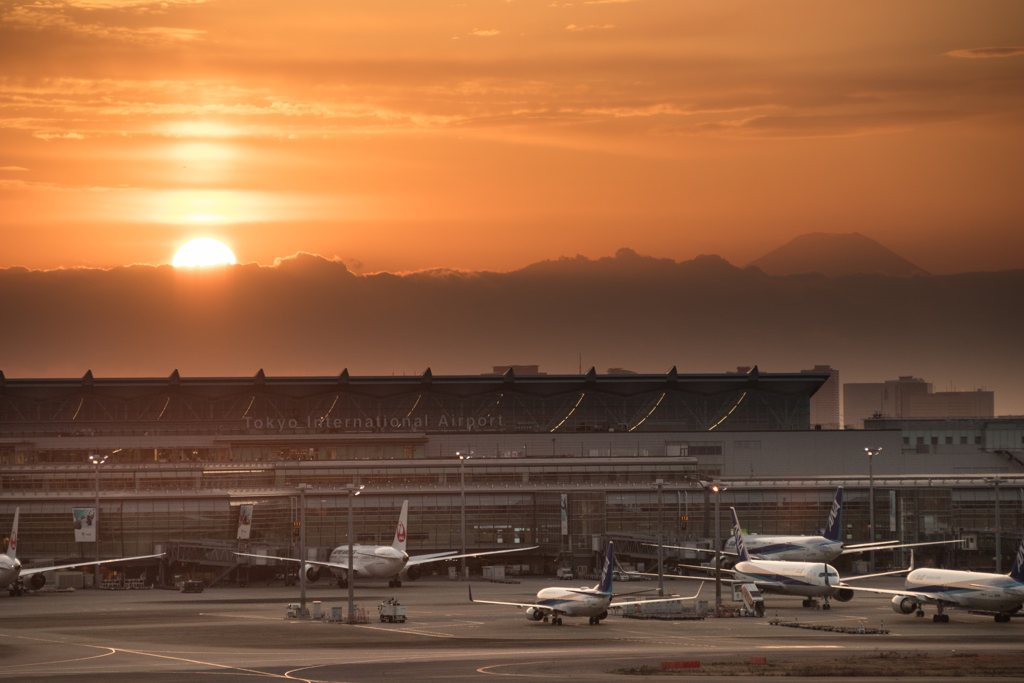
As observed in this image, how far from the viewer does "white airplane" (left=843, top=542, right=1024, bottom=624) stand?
97000 millimetres

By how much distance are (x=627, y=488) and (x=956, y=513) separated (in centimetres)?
4445

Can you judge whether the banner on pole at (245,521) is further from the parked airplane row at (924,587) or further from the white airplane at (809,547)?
the parked airplane row at (924,587)

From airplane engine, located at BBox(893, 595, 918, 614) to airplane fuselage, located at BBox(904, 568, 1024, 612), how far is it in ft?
4.78

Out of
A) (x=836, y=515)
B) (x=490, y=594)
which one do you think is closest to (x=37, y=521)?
(x=490, y=594)

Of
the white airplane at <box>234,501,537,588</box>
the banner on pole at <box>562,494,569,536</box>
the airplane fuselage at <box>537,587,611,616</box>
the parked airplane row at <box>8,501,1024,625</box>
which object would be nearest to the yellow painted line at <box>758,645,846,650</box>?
the airplane fuselage at <box>537,587,611,616</box>

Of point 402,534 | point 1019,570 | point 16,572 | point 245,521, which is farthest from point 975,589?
point 245,521

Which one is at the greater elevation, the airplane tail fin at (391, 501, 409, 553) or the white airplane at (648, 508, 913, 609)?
the airplane tail fin at (391, 501, 409, 553)

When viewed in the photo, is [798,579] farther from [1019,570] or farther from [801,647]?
[801,647]

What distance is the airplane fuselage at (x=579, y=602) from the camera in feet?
314

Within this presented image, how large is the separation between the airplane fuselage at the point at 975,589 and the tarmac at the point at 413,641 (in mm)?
1787

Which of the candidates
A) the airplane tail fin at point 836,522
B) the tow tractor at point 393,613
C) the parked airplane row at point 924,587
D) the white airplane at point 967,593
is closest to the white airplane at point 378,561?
the tow tractor at point 393,613

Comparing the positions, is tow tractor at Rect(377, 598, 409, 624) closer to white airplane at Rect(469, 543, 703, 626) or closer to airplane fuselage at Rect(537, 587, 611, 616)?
white airplane at Rect(469, 543, 703, 626)

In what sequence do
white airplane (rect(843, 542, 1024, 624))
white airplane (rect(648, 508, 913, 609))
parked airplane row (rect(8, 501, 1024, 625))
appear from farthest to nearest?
white airplane (rect(648, 508, 913, 609))
white airplane (rect(843, 542, 1024, 624))
parked airplane row (rect(8, 501, 1024, 625))

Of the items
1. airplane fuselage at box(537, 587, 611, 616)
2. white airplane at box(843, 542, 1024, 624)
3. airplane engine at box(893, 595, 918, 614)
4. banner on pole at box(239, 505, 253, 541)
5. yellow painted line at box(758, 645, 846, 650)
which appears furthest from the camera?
banner on pole at box(239, 505, 253, 541)
